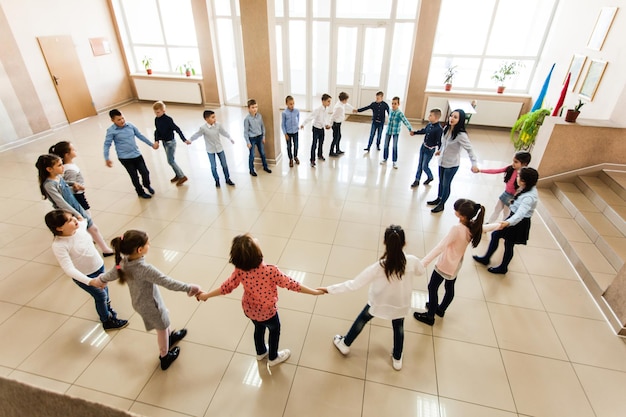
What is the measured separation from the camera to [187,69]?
31.9 ft

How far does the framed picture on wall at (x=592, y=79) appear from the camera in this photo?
206 inches

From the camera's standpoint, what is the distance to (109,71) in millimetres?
9258

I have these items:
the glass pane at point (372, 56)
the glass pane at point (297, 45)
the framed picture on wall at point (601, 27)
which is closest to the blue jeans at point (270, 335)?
the framed picture on wall at point (601, 27)

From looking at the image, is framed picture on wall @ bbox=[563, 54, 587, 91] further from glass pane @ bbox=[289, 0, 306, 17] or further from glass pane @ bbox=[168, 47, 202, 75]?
glass pane @ bbox=[168, 47, 202, 75]

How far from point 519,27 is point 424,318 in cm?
845

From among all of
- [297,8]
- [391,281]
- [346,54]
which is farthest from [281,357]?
[297,8]

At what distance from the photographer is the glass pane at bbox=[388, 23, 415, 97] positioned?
8102mm

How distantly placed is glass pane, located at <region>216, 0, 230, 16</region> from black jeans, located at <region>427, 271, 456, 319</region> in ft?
30.7

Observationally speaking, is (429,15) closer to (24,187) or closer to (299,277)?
→ (299,277)

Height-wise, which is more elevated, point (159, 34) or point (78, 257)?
point (159, 34)

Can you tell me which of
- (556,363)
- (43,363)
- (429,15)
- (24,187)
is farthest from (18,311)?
(429,15)

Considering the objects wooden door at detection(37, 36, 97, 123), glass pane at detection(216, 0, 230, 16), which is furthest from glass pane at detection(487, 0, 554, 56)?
wooden door at detection(37, 36, 97, 123)

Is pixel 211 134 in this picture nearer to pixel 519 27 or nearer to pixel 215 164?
pixel 215 164

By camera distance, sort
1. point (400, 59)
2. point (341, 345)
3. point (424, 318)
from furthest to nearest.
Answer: point (400, 59)
point (424, 318)
point (341, 345)
